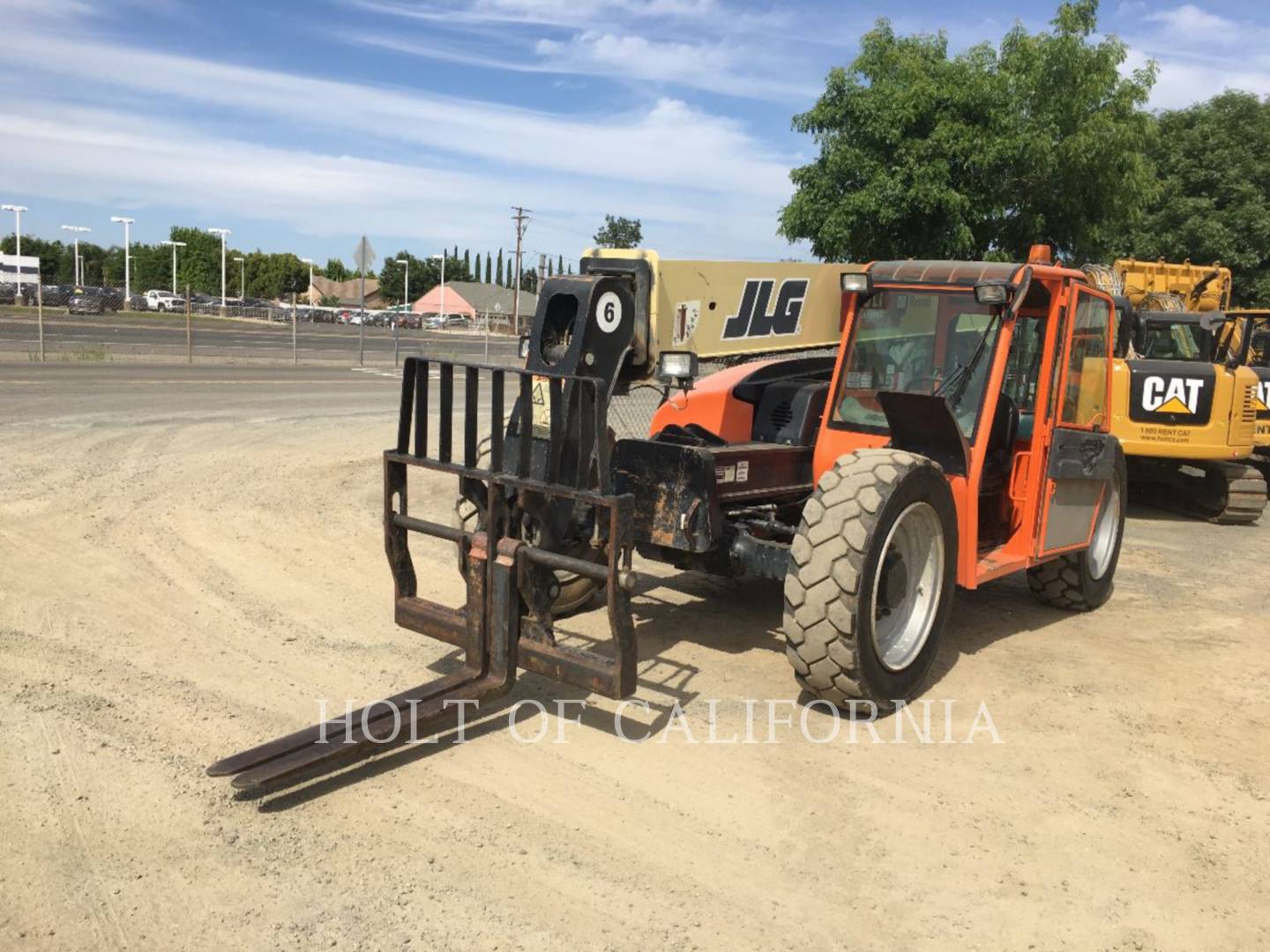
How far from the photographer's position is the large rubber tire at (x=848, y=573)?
4699 mm

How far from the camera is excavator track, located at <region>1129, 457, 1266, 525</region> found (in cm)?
1110

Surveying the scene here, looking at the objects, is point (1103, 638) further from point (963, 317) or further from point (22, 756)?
point (22, 756)

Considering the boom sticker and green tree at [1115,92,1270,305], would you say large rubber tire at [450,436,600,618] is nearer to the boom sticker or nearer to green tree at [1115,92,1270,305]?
the boom sticker

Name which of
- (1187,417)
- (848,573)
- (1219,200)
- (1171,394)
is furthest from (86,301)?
(848,573)

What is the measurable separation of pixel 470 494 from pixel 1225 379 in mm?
8589

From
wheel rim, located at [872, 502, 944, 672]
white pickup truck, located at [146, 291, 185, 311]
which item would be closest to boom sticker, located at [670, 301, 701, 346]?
wheel rim, located at [872, 502, 944, 672]

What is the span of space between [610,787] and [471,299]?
108m

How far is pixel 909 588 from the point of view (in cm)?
538

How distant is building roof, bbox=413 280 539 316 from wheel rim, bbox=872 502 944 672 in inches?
3835

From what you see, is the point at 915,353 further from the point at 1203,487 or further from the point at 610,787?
the point at 1203,487

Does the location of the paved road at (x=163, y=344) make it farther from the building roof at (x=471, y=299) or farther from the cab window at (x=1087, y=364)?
the building roof at (x=471, y=299)

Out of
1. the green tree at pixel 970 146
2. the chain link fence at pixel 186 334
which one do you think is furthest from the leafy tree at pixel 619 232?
the green tree at pixel 970 146

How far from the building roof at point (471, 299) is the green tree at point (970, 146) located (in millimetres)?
88074

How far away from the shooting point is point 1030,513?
20.0ft
